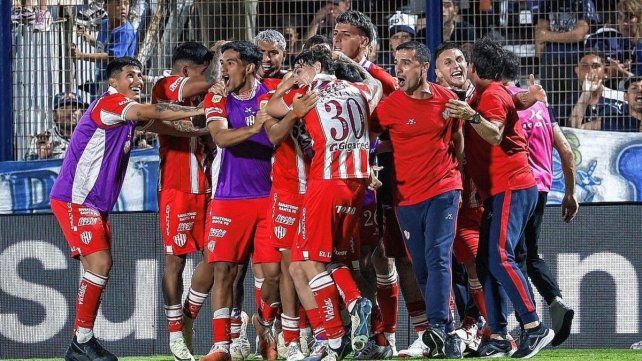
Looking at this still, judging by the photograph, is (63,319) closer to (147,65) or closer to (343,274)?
(147,65)

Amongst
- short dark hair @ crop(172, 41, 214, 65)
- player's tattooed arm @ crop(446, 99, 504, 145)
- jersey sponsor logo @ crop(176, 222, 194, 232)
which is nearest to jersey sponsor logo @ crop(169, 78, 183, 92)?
short dark hair @ crop(172, 41, 214, 65)

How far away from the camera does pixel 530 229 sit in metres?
10.1

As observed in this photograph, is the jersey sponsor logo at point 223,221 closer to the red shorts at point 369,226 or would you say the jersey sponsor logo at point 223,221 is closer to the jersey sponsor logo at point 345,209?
the jersey sponsor logo at point 345,209

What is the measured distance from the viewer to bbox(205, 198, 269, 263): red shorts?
371 inches

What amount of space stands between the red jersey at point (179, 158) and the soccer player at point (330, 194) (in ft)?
4.10

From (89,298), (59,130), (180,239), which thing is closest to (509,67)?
(180,239)

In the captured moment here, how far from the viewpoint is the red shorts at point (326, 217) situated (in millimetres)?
8891

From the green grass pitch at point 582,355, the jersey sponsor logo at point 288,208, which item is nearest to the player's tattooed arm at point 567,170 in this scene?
the green grass pitch at point 582,355

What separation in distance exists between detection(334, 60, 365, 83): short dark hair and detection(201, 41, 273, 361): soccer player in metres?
0.59

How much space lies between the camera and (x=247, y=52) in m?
9.38

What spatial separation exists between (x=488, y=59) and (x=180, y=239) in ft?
8.86

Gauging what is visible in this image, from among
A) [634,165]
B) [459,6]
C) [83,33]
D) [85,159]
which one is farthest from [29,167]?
[634,165]

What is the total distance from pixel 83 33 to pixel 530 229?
452 cm

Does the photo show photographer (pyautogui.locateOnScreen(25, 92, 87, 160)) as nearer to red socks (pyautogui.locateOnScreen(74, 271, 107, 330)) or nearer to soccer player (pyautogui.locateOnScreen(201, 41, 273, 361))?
red socks (pyautogui.locateOnScreen(74, 271, 107, 330))
